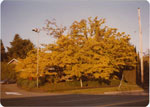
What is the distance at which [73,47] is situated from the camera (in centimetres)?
2730

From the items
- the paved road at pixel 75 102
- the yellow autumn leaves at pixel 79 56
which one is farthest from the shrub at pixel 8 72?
the paved road at pixel 75 102

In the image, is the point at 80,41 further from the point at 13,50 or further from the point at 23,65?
the point at 13,50

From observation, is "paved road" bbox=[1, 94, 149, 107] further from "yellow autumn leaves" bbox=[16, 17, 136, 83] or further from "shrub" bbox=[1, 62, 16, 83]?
"shrub" bbox=[1, 62, 16, 83]

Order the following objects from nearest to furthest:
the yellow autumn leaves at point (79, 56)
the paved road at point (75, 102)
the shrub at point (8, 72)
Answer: the paved road at point (75, 102), the yellow autumn leaves at point (79, 56), the shrub at point (8, 72)

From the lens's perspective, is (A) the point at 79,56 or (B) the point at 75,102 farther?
(A) the point at 79,56

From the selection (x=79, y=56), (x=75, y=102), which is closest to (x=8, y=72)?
(x=79, y=56)

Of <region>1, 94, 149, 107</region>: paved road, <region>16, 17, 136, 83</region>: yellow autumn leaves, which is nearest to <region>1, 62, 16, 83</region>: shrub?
<region>16, 17, 136, 83</region>: yellow autumn leaves

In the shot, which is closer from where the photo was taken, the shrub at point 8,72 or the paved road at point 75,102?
the paved road at point 75,102

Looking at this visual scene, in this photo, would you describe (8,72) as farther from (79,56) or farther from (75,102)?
(75,102)

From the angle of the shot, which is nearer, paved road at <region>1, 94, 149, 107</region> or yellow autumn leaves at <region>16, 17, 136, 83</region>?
paved road at <region>1, 94, 149, 107</region>

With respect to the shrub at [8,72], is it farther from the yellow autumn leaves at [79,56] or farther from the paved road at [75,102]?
the paved road at [75,102]

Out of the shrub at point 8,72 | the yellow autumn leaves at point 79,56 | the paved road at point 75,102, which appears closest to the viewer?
the paved road at point 75,102

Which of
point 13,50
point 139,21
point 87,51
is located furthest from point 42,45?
point 13,50

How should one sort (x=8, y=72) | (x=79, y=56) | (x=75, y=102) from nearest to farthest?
(x=75, y=102), (x=79, y=56), (x=8, y=72)
